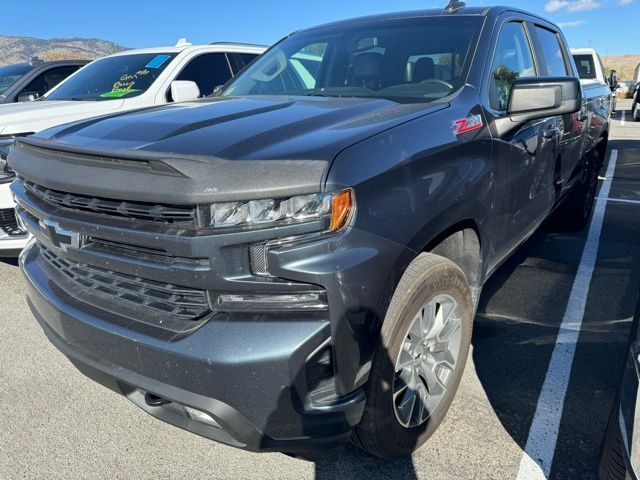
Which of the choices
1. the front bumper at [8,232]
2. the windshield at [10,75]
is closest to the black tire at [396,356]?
the front bumper at [8,232]

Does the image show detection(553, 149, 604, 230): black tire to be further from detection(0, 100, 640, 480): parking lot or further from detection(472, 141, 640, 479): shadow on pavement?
detection(0, 100, 640, 480): parking lot

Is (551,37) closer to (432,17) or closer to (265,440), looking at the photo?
(432,17)

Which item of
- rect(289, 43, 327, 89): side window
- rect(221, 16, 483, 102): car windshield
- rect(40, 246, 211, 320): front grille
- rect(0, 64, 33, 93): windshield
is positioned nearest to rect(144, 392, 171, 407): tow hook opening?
rect(40, 246, 211, 320): front grille

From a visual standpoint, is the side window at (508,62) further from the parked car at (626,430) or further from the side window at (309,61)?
the parked car at (626,430)

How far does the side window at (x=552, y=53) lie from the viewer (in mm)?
3787

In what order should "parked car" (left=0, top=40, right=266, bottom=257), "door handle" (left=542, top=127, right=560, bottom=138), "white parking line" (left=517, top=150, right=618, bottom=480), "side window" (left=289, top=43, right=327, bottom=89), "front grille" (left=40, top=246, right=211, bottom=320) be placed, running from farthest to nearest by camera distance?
"parked car" (left=0, top=40, right=266, bottom=257), "side window" (left=289, top=43, right=327, bottom=89), "door handle" (left=542, top=127, right=560, bottom=138), "white parking line" (left=517, top=150, right=618, bottom=480), "front grille" (left=40, top=246, right=211, bottom=320)

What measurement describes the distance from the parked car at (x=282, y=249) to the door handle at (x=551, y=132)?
573mm

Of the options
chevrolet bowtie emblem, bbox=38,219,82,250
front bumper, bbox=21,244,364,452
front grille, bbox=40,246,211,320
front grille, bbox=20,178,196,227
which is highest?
front grille, bbox=20,178,196,227

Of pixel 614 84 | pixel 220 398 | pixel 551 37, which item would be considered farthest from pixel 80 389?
pixel 614 84

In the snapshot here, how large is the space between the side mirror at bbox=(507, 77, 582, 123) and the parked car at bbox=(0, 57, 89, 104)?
22.1ft

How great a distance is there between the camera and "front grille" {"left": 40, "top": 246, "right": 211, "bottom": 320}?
5.67 feet

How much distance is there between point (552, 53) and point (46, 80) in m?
7.04

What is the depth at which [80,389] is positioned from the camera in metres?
2.82

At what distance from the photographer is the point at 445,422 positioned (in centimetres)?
251
